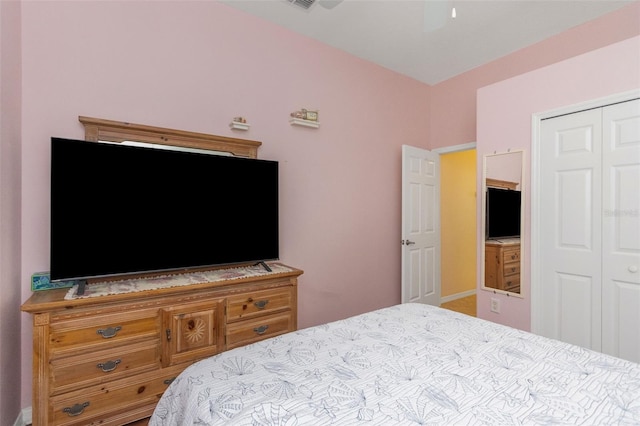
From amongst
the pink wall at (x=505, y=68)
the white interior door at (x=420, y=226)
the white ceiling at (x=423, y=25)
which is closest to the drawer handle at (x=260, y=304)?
the white interior door at (x=420, y=226)

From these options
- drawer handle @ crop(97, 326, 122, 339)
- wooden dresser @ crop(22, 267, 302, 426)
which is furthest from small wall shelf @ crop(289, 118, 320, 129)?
drawer handle @ crop(97, 326, 122, 339)

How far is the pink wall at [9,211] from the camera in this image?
5.42ft

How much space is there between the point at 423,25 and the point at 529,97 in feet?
3.78

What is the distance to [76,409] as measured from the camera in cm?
165

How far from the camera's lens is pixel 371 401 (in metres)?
0.96

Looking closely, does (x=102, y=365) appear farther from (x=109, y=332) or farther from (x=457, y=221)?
(x=457, y=221)

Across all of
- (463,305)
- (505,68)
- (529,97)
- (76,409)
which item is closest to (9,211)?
(76,409)

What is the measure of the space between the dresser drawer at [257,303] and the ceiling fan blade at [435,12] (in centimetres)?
202

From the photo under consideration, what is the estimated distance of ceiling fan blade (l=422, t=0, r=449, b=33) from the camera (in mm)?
1737

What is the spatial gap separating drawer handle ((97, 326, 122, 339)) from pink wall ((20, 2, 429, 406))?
2.18 feet

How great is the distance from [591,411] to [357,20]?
9.95 ft

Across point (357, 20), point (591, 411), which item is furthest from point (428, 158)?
point (591, 411)

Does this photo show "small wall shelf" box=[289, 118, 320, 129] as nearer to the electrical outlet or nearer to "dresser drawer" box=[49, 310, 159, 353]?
"dresser drawer" box=[49, 310, 159, 353]

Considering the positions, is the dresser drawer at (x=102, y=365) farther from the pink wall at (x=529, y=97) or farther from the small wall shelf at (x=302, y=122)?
the pink wall at (x=529, y=97)
